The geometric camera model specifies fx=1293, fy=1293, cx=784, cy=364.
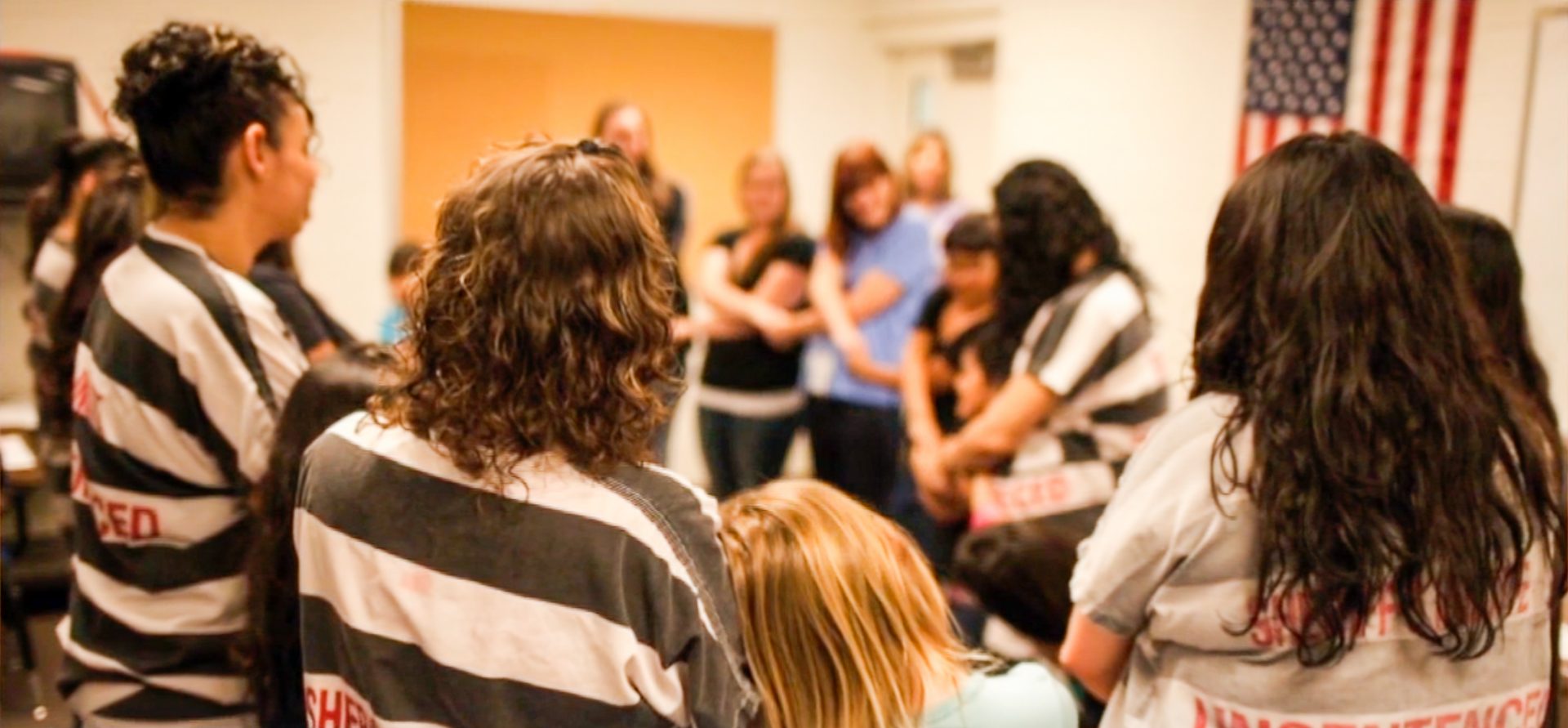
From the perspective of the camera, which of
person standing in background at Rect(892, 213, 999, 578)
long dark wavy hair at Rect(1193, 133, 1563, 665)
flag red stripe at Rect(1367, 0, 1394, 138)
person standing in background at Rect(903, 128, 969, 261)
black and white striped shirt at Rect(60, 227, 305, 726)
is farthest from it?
person standing in background at Rect(903, 128, 969, 261)

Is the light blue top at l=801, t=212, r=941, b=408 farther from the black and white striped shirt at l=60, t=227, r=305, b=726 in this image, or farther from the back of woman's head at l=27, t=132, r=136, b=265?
the black and white striped shirt at l=60, t=227, r=305, b=726

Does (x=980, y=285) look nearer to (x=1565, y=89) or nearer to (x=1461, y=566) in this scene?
(x=1565, y=89)

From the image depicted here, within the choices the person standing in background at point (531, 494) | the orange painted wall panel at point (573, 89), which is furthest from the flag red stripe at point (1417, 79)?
the person standing in background at point (531, 494)

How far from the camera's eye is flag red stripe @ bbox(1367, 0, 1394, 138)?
11.7ft

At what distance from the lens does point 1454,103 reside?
3406 mm

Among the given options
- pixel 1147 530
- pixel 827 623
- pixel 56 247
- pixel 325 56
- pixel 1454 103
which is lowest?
pixel 827 623

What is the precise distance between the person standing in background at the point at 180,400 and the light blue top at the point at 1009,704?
80cm

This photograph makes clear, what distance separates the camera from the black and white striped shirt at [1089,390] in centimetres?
252

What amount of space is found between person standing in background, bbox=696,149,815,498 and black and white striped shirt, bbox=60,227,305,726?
249cm

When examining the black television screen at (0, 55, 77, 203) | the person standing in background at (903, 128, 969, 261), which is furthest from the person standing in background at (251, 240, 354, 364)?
the person standing in background at (903, 128, 969, 261)

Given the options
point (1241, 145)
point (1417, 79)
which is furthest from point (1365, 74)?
point (1241, 145)

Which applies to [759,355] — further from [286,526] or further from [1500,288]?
[286,526]

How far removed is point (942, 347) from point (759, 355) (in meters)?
0.77

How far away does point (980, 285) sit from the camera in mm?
3281
